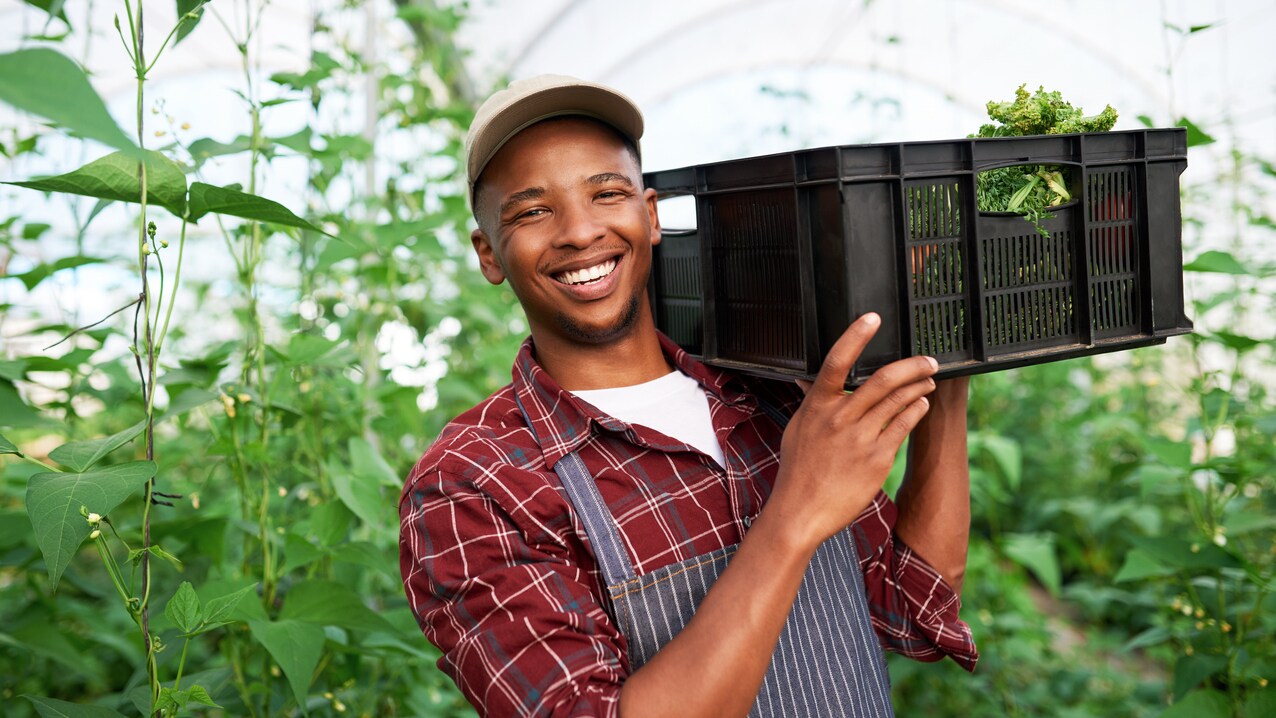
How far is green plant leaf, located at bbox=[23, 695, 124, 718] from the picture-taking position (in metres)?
1.33

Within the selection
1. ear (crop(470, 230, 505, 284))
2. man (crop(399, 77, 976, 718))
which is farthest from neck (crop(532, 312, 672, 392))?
ear (crop(470, 230, 505, 284))

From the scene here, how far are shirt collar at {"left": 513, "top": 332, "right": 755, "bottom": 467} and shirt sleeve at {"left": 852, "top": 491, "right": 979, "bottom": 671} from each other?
0.30m

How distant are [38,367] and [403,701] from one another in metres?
1.06

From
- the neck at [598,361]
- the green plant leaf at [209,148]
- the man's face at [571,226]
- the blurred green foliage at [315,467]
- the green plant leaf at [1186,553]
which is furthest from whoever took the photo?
the green plant leaf at [1186,553]

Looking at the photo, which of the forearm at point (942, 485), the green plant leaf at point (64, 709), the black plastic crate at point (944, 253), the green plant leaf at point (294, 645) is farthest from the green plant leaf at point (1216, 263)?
the green plant leaf at point (64, 709)

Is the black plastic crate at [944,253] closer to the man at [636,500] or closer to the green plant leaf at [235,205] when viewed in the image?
the man at [636,500]

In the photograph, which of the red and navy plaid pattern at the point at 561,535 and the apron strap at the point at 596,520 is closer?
the red and navy plaid pattern at the point at 561,535

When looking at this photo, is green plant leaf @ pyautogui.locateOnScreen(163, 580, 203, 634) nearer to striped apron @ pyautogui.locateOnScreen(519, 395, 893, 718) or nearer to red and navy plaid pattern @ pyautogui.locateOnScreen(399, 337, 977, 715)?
red and navy plaid pattern @ pyautogui.locateOnScreen(399, 337, 977, 715)

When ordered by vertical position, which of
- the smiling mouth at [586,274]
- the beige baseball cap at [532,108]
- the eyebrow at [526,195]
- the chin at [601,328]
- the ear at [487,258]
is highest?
the beige baseball cap at [532,108]

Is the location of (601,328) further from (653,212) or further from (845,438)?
(845,438)

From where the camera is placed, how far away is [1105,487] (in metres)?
4.42

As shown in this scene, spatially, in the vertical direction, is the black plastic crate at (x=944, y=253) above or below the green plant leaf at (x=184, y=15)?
below

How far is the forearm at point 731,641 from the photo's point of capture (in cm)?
116

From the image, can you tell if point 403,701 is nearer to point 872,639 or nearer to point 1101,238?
point 872,639
